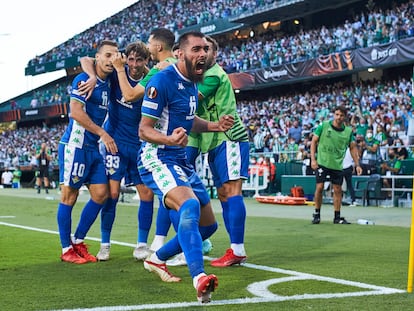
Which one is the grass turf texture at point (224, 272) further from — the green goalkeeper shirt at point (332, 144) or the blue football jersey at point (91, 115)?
the green goalkeeper shirt at point (332, 144)

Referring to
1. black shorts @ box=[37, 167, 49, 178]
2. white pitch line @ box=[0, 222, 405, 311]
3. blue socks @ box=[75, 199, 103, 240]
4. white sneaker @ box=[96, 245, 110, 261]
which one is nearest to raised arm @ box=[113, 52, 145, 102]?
blue socks @ box=[75, 199, 103, 240]

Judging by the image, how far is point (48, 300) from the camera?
15.2ft

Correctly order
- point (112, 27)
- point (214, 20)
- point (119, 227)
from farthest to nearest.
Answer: point (112, 27) → point (214, 20) → point (119, 227)

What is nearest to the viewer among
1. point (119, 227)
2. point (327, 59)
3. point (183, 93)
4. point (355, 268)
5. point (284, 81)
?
point (183, 93)

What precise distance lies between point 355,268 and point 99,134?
2698 mm

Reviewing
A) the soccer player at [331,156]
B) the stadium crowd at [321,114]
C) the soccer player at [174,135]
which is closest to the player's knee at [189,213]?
the soccer player at [174,135]

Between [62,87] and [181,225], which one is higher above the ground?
[62,87]

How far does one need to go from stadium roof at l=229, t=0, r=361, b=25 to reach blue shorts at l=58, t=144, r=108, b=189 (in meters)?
28.6

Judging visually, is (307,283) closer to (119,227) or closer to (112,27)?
(119,227)

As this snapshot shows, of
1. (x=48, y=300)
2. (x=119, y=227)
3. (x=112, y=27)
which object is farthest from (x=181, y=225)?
(x=112, y=27)

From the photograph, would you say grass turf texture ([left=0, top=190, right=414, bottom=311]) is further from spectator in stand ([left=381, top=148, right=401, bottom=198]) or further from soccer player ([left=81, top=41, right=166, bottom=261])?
spectator in stand ([left=381, top=148, right=401, bottom=198])

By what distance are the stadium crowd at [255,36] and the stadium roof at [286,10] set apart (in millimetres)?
538

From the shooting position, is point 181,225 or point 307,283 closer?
point 181,225

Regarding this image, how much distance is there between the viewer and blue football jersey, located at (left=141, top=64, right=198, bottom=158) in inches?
198
